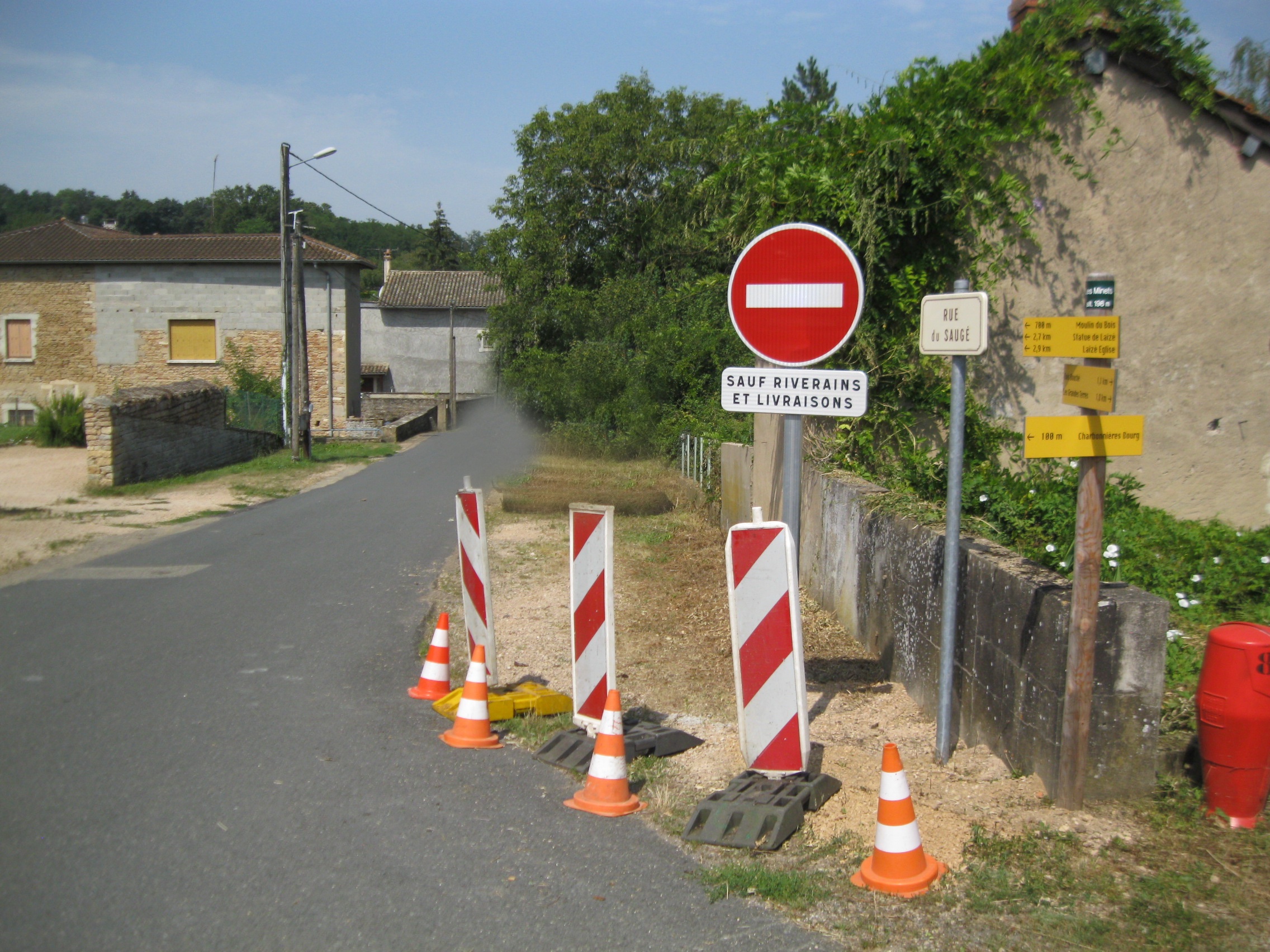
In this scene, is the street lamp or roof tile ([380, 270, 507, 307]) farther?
roof tile ([380, 270, 507, 307])

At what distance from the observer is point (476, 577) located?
20.4 ft

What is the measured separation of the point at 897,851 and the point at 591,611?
221 centimetres

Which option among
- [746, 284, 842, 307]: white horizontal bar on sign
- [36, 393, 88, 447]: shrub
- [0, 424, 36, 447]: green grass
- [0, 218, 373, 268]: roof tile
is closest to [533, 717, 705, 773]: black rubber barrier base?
[746, 284, 842, 307]: white horizontal bar on sign

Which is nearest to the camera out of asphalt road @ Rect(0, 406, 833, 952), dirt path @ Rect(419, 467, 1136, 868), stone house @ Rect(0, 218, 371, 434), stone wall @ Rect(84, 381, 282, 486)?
asphalt road @ Rect(0, 406, 833, 952)

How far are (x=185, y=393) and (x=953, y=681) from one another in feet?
65.8

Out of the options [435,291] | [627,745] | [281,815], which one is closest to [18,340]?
[435,291]

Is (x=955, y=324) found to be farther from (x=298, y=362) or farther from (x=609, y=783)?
(x=298, y=362)

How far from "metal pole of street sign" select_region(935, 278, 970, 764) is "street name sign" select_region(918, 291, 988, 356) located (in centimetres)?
7

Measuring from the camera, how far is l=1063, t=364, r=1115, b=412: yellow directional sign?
13.4 ft

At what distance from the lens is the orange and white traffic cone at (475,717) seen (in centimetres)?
535

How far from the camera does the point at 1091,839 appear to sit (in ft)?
12.9

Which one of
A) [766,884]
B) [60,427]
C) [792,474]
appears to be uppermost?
[792,474]

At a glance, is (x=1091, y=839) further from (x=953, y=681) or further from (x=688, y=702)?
(x=688, y=702)

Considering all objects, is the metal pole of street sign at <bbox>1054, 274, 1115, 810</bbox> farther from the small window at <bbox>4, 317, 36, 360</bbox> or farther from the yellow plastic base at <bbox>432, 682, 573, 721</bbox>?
the small window at <bbox>4, 317, 36, 360</bbox>
